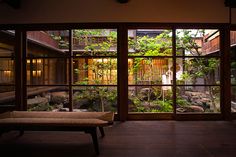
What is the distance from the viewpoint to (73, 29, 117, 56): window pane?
5.01m

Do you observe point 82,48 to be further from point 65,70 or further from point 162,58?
point 162,58

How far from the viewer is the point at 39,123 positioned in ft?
9.55

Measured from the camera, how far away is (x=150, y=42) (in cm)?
505

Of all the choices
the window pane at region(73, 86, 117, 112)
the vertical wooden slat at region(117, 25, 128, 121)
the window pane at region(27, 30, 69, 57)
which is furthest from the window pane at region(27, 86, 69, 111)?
the vertical wooden slat at region(117, 25, 128, 121)

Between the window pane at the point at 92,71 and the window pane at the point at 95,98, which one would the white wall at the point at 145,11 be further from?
the window pane at the point at 95,98

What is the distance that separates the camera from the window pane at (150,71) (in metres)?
5.00

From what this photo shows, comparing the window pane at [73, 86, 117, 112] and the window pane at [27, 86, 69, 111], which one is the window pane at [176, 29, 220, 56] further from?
the window pane at [27, 86, 69, 111]

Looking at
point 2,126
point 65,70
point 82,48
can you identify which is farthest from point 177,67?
point 2,126

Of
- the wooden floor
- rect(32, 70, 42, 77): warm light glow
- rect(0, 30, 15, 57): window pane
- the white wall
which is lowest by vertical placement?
the wooden floor

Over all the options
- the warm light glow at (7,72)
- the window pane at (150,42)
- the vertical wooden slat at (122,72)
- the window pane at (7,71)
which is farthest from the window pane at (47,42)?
the window pane at (150,42)

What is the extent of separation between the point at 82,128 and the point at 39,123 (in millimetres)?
604

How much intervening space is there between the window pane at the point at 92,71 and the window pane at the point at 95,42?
0.56 ft

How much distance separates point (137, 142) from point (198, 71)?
264 cm

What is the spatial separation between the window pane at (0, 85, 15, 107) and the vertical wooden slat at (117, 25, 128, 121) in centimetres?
259
